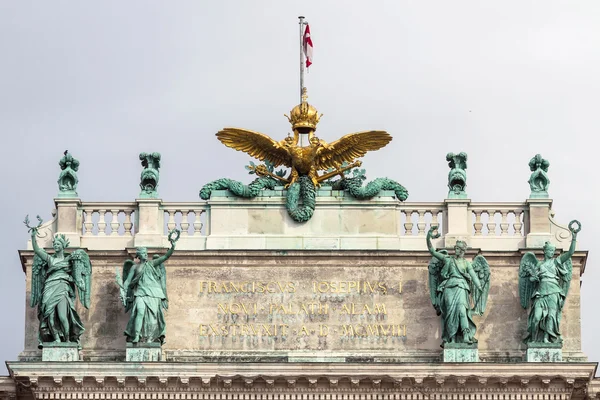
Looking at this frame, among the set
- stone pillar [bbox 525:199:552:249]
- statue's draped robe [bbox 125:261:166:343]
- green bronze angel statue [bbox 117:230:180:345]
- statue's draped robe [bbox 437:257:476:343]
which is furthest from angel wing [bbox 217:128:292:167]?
stone pillar [bbox 525:199:552:249]

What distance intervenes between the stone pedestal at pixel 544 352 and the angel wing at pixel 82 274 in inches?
364

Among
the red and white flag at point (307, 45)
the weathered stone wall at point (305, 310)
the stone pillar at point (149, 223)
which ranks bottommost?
the weathered stone wall at point (305, 310)

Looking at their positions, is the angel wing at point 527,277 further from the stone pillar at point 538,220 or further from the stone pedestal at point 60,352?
the stone pedestal at point 60,352

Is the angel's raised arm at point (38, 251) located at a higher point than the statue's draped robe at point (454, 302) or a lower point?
higher

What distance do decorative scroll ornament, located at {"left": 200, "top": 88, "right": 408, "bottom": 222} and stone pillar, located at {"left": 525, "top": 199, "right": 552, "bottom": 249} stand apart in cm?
266

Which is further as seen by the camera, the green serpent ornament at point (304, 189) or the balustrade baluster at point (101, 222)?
the balustrade baluster at point (101, 222)

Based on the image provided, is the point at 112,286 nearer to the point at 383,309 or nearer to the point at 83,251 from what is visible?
the point at 83,251

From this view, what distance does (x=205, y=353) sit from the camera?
71.9m

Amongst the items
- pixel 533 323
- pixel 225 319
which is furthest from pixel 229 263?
pixel 533 323

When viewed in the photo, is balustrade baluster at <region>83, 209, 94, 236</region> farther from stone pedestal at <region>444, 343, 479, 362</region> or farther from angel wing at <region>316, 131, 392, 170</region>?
stone pedestal at <region>444, 343, 479, 362</region>

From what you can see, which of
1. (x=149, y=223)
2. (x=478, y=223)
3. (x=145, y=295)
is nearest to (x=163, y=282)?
(x=145, y=295)

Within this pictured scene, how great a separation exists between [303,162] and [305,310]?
126 inches

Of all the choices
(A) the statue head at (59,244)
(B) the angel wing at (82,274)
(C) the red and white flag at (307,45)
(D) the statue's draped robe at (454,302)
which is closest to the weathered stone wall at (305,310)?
(B) the angel wing at (82,274)

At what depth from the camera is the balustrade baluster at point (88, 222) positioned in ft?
240
